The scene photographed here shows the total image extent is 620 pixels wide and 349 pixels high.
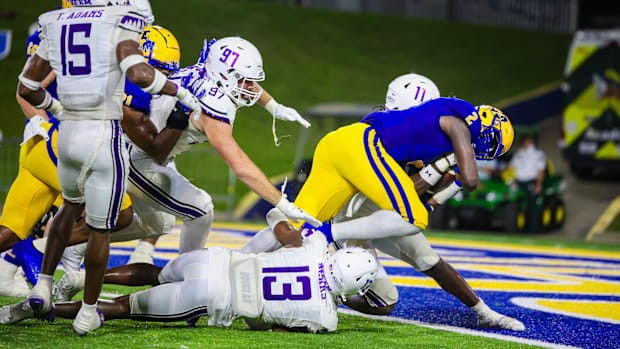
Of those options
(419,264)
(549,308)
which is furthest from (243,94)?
(549,308)

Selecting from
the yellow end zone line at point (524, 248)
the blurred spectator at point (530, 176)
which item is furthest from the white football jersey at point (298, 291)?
the blurred spectator at point (530, 176)

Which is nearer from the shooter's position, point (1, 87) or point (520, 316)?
point (520, 316)

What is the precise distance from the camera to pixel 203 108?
4.52 meters

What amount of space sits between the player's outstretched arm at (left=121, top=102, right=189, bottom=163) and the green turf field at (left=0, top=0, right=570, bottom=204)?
14922mm

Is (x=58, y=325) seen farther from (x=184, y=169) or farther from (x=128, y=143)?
(x=184, y=169)

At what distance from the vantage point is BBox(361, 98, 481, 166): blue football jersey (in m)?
4.93

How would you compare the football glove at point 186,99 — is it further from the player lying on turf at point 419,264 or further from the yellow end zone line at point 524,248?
the yellow end zone line at point 524,248

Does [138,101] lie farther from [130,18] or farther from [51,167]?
[130,18]

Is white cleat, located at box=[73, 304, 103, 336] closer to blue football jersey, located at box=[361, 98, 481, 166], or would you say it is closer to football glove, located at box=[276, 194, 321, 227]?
football glove, located at box=[276, 194, 321, 227]

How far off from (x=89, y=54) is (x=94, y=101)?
8.8 inches

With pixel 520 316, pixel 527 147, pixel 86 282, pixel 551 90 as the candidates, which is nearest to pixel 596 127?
pixel 527 147

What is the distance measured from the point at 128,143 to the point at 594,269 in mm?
5199

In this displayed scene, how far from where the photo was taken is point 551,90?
2262 cm

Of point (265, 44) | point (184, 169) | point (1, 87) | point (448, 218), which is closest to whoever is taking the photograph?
point (448, 218)
